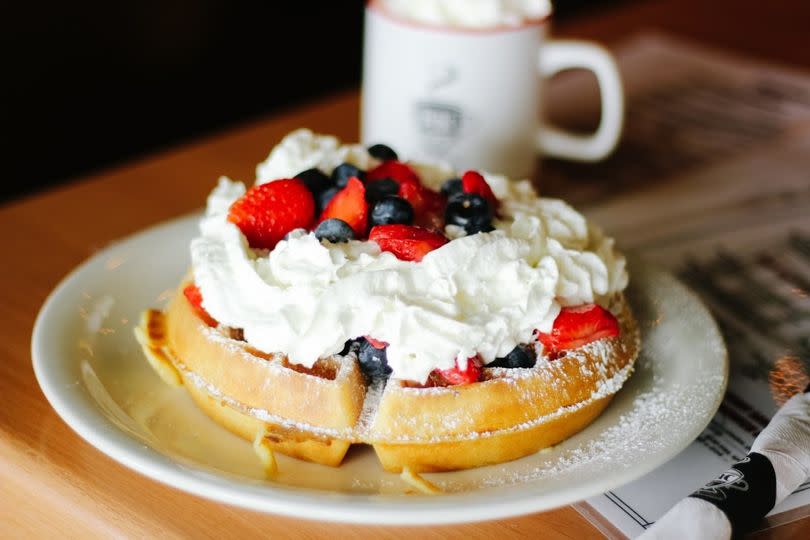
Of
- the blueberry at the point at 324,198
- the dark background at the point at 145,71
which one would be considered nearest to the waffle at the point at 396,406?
the blueberry at the point at 324,198

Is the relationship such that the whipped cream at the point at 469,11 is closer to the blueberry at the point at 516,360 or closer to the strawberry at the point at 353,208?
the strawberry at the point at 353,208

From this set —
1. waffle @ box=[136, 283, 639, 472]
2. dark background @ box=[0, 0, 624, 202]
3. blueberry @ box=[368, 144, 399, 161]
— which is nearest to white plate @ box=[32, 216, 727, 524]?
waffle @ box=[136, 283, 639, 472]

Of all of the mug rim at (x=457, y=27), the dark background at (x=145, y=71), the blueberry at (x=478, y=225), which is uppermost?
the mug rim at (x=457, y=27)

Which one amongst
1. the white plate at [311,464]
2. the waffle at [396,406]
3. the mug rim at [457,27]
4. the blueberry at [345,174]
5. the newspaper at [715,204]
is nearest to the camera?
the white plate at [311,464]

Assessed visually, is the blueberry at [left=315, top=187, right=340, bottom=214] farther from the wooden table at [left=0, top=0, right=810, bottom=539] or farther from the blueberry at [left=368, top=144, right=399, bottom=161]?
the wooden table at [left=0, top=0, right=810, bottom=539]

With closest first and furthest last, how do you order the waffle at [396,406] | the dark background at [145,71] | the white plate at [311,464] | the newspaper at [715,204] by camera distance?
the white plate at [311,464]
the waffle at [396,406]
the newspaper at [715,204]
the dark background at [145,71]

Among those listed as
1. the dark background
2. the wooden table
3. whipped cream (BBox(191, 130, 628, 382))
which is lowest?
the dark background
